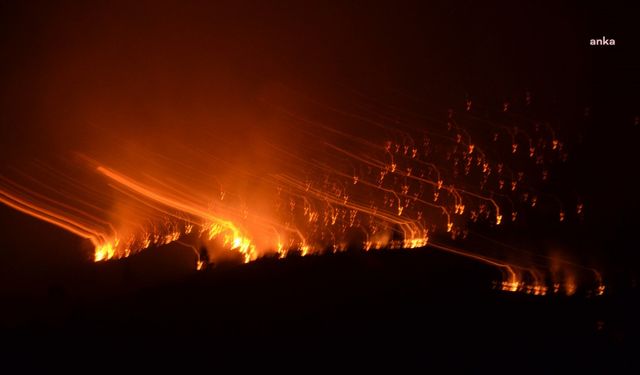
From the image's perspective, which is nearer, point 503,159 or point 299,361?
point 299,361

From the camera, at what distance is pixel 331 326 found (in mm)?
5168

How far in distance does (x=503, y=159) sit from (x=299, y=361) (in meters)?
5.44

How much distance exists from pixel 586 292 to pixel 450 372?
2828mm

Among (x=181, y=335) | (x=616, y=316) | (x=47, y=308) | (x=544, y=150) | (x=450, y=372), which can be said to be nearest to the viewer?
(x=450, y=372)

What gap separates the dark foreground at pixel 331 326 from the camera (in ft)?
15.5

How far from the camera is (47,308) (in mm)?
6227

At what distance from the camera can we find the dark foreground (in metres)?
4.71

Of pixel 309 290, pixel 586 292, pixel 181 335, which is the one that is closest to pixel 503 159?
pixel 586 292

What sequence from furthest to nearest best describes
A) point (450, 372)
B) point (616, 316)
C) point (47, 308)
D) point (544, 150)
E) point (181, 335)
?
point (544, 150) < point (47, 308) < point (616, 316) < point (181, 335) < point (450, 372)

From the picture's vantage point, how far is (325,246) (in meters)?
9.16

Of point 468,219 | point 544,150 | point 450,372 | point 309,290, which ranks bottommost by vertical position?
point 450,372

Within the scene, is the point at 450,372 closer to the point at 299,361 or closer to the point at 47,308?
the point at 299,361

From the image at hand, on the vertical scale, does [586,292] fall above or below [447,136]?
below

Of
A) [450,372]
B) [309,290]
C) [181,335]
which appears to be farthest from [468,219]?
[181,335]
